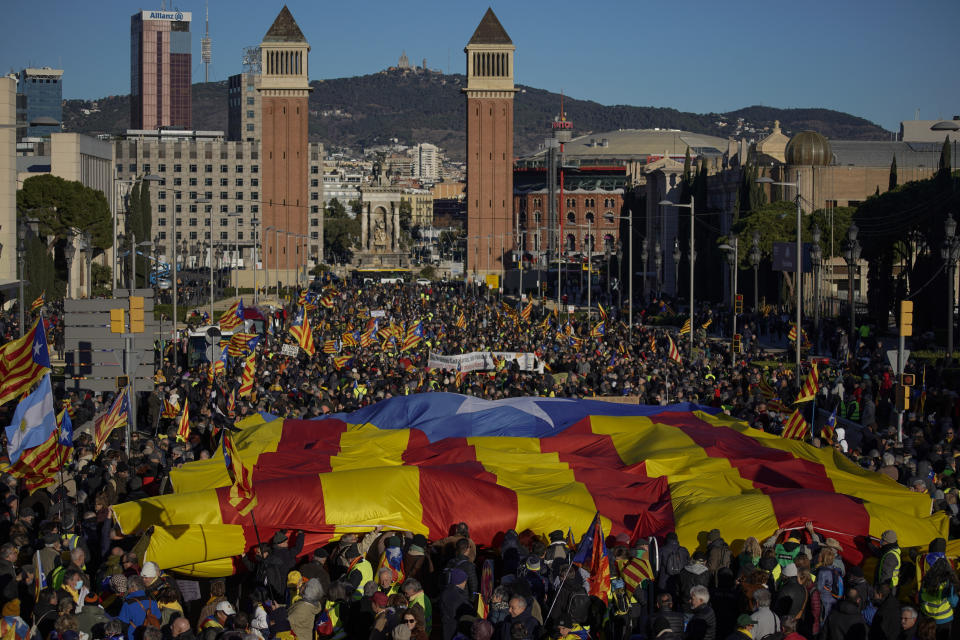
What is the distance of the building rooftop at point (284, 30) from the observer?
13325cm

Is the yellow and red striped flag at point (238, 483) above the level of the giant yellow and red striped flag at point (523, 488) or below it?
above

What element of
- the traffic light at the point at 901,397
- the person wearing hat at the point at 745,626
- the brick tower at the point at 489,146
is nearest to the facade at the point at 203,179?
the brick tower at the point at 489,146

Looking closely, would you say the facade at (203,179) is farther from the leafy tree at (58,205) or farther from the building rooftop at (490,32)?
the leafy tree at (58,205)

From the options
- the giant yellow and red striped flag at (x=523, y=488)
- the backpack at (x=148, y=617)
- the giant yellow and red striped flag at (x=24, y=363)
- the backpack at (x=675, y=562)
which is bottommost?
the backpack at (x=148, y=617)

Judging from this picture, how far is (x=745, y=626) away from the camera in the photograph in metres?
11.5

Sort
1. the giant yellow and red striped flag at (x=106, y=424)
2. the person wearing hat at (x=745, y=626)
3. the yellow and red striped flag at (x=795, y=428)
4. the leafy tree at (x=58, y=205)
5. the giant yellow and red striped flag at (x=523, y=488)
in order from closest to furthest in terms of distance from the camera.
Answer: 1. the person wearing hat at (x=745, y=626)
2. the giant yellow and red striped flag at (x=523, y=488)
3. the giant yellow and red striped flag at (x=106, y=424)
4. the yellow and red striped flag at (x=795, y=428)
5. the leafy tree at (x=58, y=205)

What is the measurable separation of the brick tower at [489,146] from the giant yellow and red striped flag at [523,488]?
11160cm

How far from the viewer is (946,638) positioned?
40.9ft

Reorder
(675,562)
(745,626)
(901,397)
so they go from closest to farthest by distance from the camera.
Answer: (745,626) < (675,562) < (901,397)

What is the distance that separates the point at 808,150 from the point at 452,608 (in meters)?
66.1

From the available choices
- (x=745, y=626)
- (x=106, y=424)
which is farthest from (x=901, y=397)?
(x=745, y=626)

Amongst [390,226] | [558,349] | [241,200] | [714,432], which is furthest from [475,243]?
[714,432]

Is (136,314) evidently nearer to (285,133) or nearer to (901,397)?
(901,397)

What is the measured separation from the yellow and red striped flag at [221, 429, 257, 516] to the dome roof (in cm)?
6376
